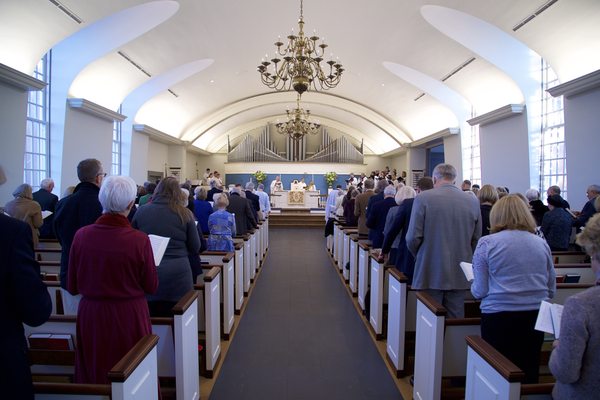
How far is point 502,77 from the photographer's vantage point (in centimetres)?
955

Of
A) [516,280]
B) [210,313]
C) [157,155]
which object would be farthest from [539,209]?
[157,155]

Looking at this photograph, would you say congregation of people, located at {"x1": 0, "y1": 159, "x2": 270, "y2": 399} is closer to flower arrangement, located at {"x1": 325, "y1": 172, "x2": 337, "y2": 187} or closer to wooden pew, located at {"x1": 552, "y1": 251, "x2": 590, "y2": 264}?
wooden pew, located at {"x1": 552, "y1": 251, "x2": 590, "y2": 264}

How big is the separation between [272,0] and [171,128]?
27.4 ft

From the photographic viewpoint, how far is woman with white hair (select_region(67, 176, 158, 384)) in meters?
1.99

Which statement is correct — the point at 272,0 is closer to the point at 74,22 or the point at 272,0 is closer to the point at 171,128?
the point at 74,22

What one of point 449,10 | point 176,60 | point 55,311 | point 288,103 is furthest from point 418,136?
point 55,311

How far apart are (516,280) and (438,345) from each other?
2.37 feet

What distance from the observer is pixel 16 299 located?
136 centimetres

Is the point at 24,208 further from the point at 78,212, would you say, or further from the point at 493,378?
the point at 493,378

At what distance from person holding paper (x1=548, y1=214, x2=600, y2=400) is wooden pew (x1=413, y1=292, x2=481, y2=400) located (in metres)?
1.16

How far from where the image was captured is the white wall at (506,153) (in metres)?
9.12

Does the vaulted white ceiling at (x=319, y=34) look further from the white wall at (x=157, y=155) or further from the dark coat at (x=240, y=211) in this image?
the dark coat at (x=240, y=211)

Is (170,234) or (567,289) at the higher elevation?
(170,234)

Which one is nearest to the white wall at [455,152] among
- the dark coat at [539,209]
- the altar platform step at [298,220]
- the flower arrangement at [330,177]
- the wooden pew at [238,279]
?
the altar platform step at [298,220]
